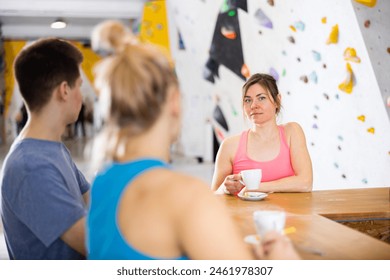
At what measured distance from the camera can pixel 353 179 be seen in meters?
2.95

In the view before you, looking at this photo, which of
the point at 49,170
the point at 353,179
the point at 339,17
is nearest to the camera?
the point at 49,170

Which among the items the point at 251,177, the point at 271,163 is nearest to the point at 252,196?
the point at 251,177

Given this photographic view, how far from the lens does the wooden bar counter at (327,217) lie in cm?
118

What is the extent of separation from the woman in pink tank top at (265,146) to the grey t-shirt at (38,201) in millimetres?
873

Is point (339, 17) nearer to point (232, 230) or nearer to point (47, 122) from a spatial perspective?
point (47, 122)

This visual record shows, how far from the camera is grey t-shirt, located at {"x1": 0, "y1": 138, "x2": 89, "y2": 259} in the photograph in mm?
1271

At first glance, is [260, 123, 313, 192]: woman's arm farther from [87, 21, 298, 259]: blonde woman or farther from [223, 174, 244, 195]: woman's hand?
[87, 21, 298, 259]: blonde woman

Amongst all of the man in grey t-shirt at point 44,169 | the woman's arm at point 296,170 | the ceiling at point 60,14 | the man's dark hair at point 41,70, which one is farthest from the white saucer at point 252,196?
the ceiling at point 60,14

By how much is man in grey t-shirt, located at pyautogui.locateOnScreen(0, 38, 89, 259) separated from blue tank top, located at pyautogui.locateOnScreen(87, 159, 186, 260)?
34 cm

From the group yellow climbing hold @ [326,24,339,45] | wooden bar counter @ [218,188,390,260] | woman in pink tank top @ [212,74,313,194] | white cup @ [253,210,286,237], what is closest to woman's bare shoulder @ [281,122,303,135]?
woman in pink tank top @ [212,74,313,194]

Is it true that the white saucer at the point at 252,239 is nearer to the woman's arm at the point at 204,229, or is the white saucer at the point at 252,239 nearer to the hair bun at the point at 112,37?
the woman's arm at the point at 204,229

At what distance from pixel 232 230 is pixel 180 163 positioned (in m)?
6.11

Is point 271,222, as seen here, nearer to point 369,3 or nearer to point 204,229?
point 204,229
